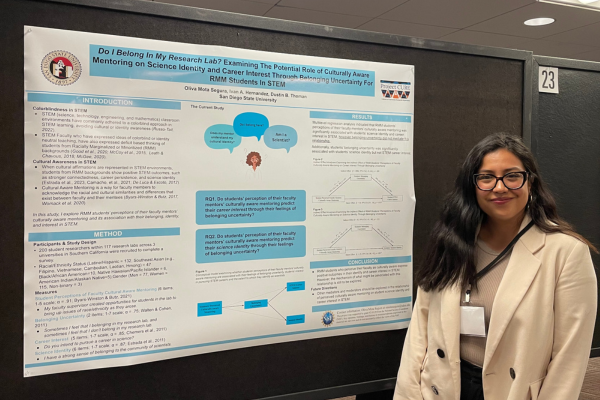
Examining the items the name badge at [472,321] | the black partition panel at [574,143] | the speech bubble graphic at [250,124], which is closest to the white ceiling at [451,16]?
the black partition panel at [574,143]

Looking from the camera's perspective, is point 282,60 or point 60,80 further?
point 282,60

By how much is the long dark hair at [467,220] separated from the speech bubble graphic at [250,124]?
24.5 inches

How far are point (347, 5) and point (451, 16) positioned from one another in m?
1.22

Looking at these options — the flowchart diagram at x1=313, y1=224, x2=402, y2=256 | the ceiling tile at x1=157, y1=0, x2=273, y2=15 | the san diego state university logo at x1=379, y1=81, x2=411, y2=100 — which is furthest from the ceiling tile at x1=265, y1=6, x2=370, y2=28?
the flowchart diagram at x1=313, y1=224, x2=402, y2=256

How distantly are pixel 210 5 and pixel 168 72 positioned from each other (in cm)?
358

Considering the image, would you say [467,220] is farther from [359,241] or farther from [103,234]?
[103,234]

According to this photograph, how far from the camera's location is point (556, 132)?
1728 mm

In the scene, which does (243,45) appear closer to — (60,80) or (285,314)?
(60,80)

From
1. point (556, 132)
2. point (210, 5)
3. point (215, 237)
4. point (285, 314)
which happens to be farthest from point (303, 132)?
point (210, 5)

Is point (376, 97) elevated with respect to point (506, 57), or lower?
lower

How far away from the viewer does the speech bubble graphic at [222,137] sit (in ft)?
4.08

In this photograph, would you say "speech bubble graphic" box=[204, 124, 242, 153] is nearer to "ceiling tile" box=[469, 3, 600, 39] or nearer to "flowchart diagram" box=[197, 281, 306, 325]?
"flowchart diagram" box=[197, 281, 306, 325]

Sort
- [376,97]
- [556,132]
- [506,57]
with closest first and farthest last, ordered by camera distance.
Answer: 1. [376,97]
2. [506,57]
3. [556,132]

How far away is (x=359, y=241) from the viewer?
142cm
